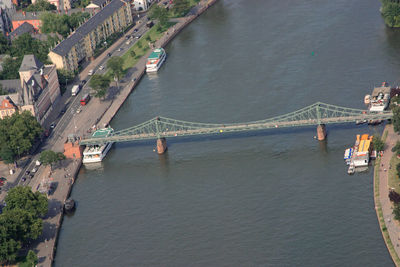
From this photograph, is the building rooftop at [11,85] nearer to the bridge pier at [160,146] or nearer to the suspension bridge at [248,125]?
the suspension bridge at [248,125]

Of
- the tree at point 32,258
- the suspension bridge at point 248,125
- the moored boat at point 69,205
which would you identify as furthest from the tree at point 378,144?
the tree at point 32,258

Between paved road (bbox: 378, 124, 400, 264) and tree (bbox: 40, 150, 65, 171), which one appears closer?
paved road (bbox: 378, 124, 400, 264)

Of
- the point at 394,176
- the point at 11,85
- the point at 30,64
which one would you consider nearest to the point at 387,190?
the point at 394,176

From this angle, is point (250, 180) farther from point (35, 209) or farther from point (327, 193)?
point (35, 209)

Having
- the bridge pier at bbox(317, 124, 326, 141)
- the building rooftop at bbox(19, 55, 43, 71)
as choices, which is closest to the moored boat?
the bridge pier at bbox(317, 124, 326, 141)

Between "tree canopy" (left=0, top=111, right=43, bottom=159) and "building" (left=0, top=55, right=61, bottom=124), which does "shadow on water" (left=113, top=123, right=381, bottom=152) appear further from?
"building" (left=0, top=55, right=61, bottom=124)

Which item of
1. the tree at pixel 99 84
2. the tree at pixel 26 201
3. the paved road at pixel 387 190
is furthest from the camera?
the tree at pixel 99 84
